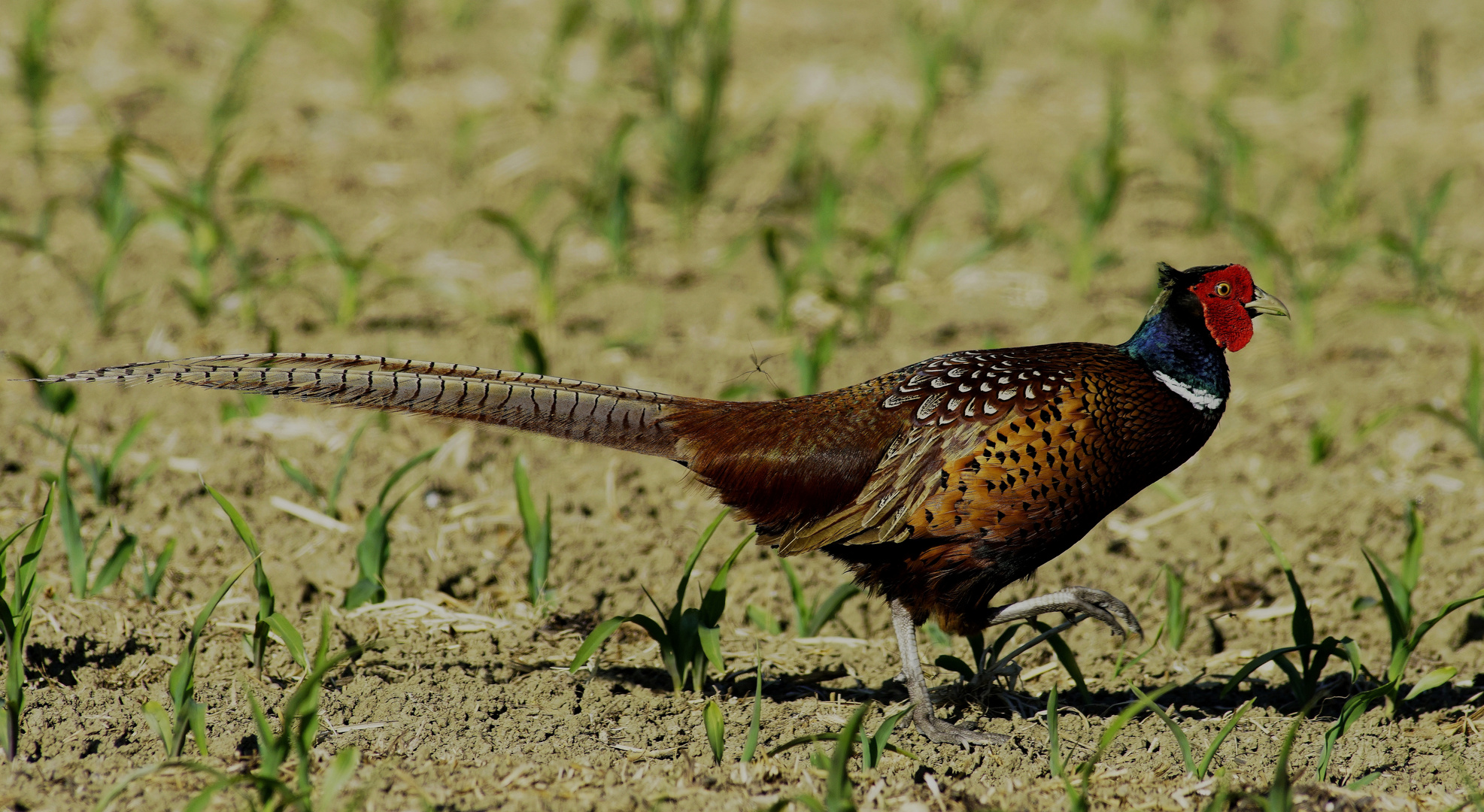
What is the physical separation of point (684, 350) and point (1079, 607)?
245cm

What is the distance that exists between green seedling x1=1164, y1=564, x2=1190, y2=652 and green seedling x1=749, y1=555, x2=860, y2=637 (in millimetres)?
863

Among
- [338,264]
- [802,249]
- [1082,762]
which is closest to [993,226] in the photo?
[802,249]

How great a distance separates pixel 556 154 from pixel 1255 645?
4.60 m

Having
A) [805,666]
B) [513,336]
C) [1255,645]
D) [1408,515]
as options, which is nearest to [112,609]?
[805,666]

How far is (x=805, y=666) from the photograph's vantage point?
11.9 ft

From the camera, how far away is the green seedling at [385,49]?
7551 millimetres

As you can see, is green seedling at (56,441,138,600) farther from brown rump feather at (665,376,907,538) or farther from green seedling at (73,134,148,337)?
green seedling at (73,134,148,337)

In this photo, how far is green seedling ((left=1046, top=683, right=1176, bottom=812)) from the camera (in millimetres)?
2635

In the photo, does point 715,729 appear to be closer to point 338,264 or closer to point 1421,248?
point 338,264

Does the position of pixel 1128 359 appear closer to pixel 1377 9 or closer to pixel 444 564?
pixel 444 564

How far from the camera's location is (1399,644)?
3.29 m

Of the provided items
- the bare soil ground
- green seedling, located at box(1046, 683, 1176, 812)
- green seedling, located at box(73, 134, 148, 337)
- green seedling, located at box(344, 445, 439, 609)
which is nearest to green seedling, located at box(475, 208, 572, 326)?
the bare soil ground

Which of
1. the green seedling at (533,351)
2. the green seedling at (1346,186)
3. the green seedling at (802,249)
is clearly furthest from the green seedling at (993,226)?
the green seedling at (533,351)

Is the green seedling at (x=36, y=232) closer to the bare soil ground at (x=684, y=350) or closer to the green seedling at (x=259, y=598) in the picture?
the bare soil ground at (x=684, y=350)
